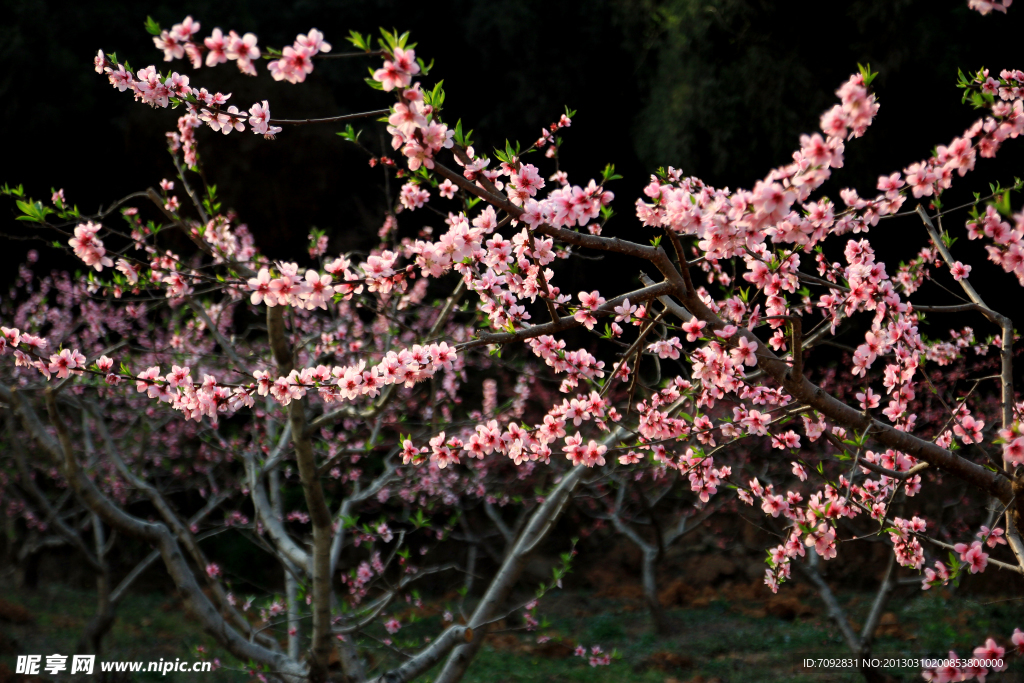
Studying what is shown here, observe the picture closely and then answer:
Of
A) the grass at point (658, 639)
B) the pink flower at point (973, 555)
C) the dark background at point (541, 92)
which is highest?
the dark background at point (541, 92)

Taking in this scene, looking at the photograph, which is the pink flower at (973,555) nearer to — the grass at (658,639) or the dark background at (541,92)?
the grass at (658,639)

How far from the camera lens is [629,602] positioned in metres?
8.42

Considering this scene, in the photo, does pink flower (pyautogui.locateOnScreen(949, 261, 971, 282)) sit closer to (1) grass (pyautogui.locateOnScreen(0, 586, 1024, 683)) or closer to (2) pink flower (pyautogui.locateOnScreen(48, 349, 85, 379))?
(2) pink flower (pyautogui.locateOnScreen(48, 349, 85, 379))

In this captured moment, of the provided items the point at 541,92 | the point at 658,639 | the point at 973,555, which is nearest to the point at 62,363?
the point at 973,555

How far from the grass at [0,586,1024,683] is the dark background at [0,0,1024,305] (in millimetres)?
3316

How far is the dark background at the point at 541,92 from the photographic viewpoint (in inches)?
263

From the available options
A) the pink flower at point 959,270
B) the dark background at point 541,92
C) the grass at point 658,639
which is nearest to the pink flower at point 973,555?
the pink flower at point 959,270

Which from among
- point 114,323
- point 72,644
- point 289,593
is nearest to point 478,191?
point 289,593

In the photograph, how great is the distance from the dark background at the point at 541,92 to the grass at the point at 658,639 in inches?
131

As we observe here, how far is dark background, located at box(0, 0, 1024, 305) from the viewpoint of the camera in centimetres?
667

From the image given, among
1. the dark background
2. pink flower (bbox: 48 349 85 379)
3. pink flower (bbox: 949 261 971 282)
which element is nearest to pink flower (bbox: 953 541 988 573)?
pink flower (bbox: 949 261 971 282)

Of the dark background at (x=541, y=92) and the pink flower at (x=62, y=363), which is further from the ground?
the dark background at (x=541, y=92)

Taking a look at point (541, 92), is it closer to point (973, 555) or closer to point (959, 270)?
point (959, 270)

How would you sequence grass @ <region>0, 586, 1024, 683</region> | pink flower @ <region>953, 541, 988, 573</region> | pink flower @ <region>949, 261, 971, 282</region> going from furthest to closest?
grass @ <region>0, 586, 1024, 683</region> < pink flower @ <region>949, 261, 971, 282</region> < pink flower @ <region>953, 541, 988, 573</region>
